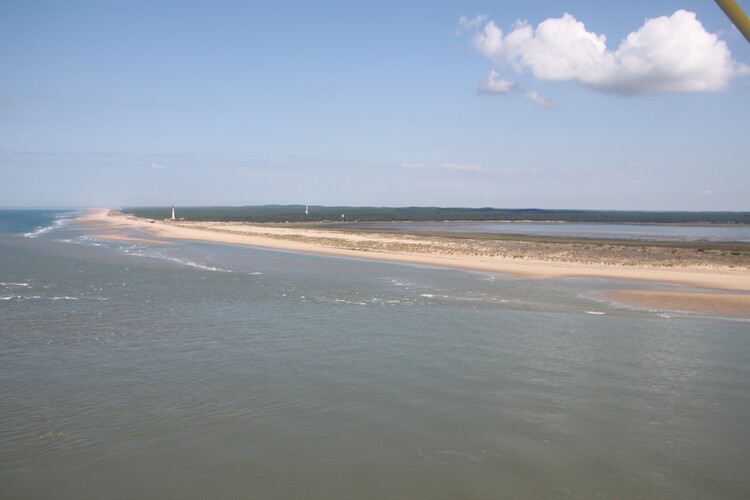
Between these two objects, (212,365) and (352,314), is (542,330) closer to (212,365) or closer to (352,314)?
(352,314)

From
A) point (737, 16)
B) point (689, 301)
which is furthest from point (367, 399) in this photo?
point (689, 301)

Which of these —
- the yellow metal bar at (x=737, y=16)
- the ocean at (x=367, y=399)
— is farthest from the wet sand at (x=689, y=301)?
the yellow metal bar at (x=737, y=16)

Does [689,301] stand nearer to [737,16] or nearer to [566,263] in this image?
[566,263]

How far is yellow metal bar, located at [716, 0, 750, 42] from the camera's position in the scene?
2.64 meters

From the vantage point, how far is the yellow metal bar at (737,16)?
2.64 meters

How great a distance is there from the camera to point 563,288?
73.7 feet

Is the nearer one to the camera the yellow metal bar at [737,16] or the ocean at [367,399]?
the yellow metal bar at [737,16]

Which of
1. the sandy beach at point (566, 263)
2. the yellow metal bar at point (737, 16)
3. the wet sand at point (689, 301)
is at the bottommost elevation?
the wet sand at point (689, 301)

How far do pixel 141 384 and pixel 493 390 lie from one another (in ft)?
20.0

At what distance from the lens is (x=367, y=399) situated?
948 centimetres

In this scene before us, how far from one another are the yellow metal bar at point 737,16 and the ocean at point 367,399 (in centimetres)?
545

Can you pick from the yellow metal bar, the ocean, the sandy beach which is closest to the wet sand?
the sandy beach

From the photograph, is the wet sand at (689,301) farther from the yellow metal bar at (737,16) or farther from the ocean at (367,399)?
the yellow metal bar at (737,16)

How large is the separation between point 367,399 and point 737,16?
789cm
